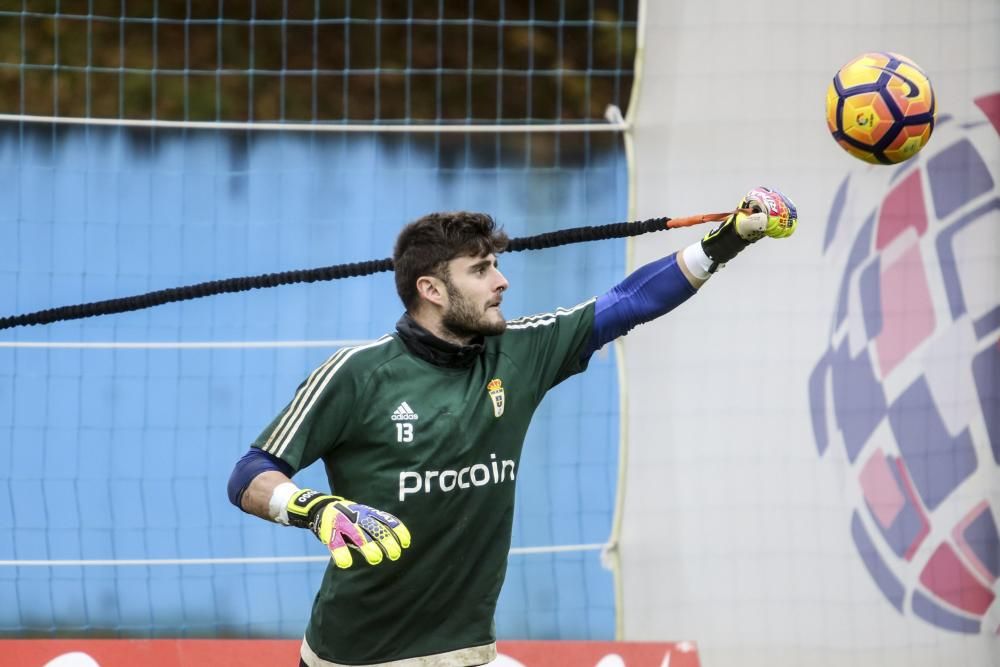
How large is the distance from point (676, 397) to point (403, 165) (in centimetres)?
176

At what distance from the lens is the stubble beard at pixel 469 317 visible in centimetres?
406

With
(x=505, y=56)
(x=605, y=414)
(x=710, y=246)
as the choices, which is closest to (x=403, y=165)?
(x=505, y=56)

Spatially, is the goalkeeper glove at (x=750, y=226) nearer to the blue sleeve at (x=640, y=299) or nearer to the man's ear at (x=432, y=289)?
the blue sleeve at (x=640, y=299)

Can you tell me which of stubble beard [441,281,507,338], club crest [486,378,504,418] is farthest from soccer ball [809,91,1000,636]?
stubble beard [441,281,507,338]

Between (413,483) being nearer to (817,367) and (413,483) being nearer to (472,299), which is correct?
(472,299)

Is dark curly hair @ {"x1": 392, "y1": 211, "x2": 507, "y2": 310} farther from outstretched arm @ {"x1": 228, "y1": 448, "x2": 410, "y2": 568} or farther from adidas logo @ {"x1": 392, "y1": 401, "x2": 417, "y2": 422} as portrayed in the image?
outstretched arm @ {"x1": 228, "y1": 448, "x2": 410, "y2": 568}

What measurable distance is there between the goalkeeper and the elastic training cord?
626 mm

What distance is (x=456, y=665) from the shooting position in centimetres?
404

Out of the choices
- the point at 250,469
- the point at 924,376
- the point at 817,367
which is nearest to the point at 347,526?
the point at 250,469

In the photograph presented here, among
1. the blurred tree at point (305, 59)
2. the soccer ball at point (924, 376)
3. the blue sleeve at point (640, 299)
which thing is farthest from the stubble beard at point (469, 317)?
the blurred tree at point (305, 59)

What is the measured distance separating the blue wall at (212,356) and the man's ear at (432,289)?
8.80ft

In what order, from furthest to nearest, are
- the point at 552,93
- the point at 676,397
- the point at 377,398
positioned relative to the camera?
the point at 552,93 → the point at 676,397 → the point at 377,398

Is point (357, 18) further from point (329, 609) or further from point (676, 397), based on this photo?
point (329, 609)

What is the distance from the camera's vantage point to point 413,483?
400 cm
